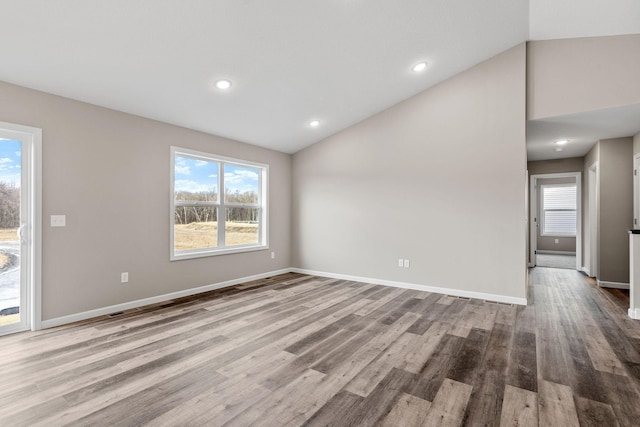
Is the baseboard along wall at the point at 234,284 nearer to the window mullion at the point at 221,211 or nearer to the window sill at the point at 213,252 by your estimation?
the window sill at the point at 213,252

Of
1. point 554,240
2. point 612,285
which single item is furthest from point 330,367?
point 554,240

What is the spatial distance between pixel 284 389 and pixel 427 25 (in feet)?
12.4

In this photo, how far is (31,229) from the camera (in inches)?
123

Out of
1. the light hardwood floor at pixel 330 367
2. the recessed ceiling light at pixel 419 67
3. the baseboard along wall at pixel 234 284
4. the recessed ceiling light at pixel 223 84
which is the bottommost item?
the light hardwood floor at pixel 330 367

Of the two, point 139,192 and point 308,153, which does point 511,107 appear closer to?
point 308,153

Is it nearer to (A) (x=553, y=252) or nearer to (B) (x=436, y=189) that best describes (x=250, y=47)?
(B) (x=436, y=189)

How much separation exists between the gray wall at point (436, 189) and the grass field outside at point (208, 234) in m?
1.22

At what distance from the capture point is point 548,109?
396 centimetres

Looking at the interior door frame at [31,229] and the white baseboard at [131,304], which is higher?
the interior door frame at [31,229]

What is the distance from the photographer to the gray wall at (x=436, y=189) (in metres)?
4.12

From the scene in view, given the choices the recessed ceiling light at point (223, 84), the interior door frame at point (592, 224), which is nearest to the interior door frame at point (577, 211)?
the interior door frame at point (592, 224)

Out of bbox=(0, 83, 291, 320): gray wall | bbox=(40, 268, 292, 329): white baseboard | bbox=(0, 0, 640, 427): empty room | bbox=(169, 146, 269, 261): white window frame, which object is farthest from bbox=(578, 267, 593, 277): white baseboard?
bbox=(0, 83, 291, 320): gray wall

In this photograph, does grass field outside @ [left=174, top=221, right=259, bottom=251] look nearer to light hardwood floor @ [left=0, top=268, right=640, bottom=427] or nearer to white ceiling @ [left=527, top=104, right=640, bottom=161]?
light hardwood floor @ [left=0, top=268, right=640, bottom=427]

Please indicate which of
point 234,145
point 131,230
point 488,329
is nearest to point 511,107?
point 488,329
